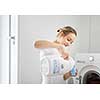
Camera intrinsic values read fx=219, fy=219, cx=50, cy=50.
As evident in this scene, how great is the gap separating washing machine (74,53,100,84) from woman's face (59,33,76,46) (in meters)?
0.13

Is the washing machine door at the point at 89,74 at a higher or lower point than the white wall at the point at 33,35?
lower

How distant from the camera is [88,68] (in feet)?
6.06

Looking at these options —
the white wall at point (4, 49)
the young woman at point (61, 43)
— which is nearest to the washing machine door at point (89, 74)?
the young woman at point (61, 43)

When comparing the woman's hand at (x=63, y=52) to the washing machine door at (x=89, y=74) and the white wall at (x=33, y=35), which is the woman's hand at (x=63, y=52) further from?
the washing machine door at (x=89, y=74)

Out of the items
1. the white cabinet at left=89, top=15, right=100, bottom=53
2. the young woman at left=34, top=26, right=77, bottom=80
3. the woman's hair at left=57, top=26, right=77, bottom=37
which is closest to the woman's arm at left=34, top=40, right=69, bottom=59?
the young woman at left=34, top=26, right=77, bottom=80

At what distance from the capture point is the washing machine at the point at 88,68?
1822 millimetres

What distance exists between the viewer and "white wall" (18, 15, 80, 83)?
1813 millimetres

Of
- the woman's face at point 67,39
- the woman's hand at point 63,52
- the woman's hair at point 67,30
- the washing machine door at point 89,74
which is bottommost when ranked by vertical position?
the washing machine door at point 89,74

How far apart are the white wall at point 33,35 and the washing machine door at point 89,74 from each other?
0.17 metres
